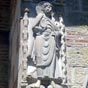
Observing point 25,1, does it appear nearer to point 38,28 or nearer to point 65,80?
point 38,28

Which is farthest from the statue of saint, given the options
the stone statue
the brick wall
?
the brick wall

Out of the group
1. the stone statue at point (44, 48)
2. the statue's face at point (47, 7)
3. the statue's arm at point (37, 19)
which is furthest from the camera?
the statue's face at point (47, 7)

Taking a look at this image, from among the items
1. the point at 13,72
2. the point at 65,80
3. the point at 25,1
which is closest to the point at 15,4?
the point at 25,1

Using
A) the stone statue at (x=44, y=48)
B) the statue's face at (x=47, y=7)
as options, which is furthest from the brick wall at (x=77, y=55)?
the statue's face at (x=47, y=7)

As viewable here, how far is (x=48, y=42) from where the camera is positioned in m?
6.11

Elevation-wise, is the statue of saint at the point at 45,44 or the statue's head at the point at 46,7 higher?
the statue's head at the point at 46,7

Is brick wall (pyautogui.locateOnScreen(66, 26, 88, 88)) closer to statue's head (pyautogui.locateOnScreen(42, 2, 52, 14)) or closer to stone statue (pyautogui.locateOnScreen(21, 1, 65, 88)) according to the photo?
stone statue (pyautogui.locateOnScreen(21, 1, 65, 88))

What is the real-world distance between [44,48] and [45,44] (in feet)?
0.16

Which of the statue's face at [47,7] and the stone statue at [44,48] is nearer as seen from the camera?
the stone statue at [44,48]

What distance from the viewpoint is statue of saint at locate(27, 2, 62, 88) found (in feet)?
19.6

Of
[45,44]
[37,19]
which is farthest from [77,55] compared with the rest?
[37,19]

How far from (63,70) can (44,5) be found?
0.77 metres

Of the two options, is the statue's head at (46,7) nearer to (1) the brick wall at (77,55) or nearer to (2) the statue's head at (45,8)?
(2) the statue's head at (45,8)

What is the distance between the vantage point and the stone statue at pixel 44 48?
5.96 meters
